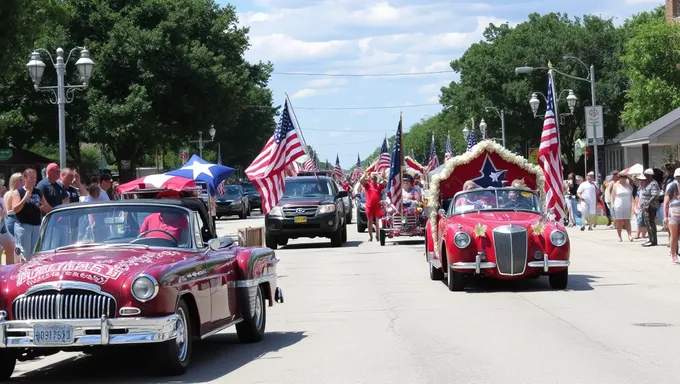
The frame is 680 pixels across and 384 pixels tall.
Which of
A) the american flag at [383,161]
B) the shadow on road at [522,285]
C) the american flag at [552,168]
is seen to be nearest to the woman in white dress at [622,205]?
the american flag at [552,168]

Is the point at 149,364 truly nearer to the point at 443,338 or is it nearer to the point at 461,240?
the point at 443,338

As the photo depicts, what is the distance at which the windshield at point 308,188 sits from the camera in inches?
1187

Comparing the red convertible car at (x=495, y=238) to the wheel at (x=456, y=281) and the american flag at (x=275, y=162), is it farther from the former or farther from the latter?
the american flag at (x=275, y=162)

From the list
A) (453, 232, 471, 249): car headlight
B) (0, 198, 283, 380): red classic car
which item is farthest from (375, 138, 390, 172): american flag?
(0, 198, 283, 380): red classic car

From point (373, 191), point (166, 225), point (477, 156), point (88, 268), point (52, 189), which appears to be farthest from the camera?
point (373, 191)

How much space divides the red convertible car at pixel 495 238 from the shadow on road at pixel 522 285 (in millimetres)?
260

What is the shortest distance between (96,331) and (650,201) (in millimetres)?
18621

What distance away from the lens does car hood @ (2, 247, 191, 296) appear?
937 centimetres

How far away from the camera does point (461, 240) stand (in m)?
16.6

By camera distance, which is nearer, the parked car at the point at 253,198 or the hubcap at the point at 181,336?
the hubcap at the point at 181,336

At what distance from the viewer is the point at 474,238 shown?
16688mm

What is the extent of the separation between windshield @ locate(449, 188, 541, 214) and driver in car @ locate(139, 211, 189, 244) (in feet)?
26.1

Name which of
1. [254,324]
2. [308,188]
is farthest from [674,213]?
[254,324]

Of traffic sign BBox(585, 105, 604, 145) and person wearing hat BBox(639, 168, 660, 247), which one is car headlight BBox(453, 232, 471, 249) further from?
traffic sign BBox(585, 105, 604, 145)
